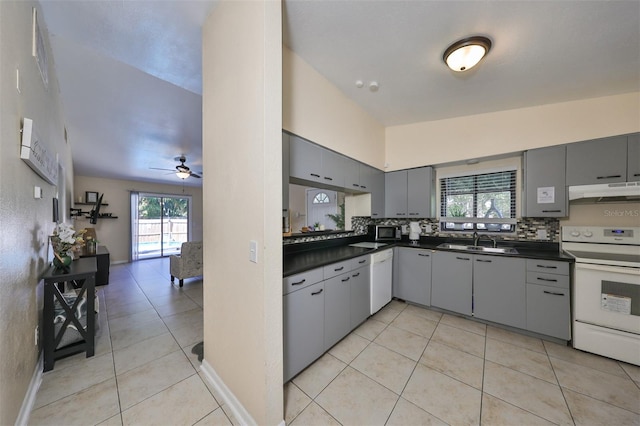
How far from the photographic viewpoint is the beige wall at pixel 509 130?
231 centimetres

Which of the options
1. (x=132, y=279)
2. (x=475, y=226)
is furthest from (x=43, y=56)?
(x=475, y=226)

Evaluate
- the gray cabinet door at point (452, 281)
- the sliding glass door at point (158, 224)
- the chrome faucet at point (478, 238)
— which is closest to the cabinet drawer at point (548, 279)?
the gray cabinet door at point (452, 281)

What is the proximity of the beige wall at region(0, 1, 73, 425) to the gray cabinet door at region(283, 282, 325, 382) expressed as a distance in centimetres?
140

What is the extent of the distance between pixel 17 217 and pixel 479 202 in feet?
14.7

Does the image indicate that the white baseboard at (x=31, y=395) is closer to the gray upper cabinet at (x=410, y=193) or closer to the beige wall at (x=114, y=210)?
the gray upper cabinet at (x=410, y=193)

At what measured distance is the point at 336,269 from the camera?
2.04m

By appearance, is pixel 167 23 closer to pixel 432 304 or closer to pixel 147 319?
pixel 147 319

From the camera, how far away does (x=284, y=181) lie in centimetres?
184

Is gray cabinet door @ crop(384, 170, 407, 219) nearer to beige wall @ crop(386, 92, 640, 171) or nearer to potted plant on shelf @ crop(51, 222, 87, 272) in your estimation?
beige wall @ crop(386, 92, 640, 171)

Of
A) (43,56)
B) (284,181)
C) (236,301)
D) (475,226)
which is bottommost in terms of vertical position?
(236,301)

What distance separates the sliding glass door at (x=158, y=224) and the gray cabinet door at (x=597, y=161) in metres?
9.28

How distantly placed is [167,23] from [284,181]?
1423 mm

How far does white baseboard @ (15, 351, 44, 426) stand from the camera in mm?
1303

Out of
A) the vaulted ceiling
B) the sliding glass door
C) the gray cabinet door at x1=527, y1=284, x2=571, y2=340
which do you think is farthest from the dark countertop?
the sliding glass door
